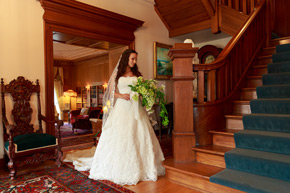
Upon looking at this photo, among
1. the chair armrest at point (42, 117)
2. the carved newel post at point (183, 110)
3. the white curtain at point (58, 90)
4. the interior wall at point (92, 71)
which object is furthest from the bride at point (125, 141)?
the white curtain at point (58, 90)

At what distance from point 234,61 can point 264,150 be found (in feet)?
5.61

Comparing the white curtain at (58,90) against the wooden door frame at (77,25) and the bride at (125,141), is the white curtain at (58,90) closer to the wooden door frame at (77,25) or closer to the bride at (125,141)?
the wooden door frame at (77,25)

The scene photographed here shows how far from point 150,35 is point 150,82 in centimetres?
376

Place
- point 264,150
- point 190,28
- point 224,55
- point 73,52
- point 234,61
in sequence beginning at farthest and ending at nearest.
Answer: point 73,52 < point 190,28 < point 234,61 < point 224,55 < point 264,150

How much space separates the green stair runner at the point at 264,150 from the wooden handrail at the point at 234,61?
0.48 m

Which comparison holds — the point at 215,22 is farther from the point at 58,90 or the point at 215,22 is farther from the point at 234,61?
the point at 58,90

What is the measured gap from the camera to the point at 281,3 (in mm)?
5008

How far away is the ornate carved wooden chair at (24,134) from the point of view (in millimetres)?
3381

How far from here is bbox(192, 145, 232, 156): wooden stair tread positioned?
2657 millimetres

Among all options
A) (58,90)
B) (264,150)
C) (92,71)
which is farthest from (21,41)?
(58,90)

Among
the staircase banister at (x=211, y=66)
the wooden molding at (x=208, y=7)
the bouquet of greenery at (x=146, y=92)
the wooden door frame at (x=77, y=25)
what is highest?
the wooden molding at (x=208, y=7)

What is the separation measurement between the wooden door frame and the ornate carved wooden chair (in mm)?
292

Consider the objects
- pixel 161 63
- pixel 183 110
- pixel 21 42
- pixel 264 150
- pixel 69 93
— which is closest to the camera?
pixel 264 150

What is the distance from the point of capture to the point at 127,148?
Answer: 115 inches
